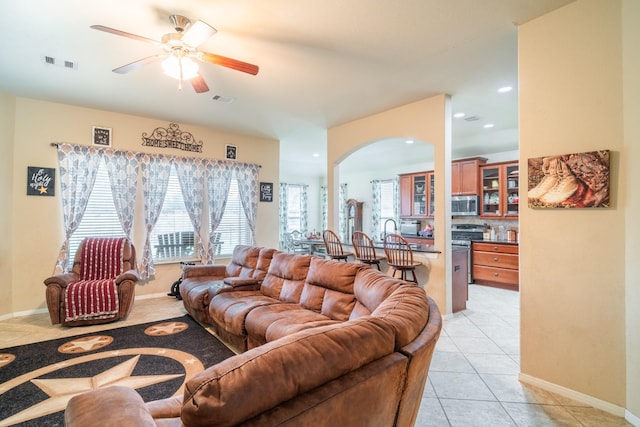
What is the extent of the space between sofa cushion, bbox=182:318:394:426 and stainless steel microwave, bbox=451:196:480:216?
20.0ft

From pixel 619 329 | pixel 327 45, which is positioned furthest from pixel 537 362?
pixel 327 45

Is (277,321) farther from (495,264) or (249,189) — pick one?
(495,264)

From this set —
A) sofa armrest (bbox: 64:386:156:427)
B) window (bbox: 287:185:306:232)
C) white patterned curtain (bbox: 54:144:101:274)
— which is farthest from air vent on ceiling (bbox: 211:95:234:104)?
window (bbox: 287:185:306:232)

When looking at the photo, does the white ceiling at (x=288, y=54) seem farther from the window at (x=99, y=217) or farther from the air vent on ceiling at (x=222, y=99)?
the window at (x=99, y=217)

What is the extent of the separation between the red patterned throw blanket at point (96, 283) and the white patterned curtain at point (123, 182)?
468 mm

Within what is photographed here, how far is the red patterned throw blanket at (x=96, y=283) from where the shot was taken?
11.6 ft

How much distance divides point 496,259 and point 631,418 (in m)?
3.94

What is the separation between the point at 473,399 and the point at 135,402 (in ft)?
7.32

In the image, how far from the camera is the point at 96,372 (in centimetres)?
257

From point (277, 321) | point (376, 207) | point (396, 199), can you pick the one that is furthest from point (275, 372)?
point (376, 207)

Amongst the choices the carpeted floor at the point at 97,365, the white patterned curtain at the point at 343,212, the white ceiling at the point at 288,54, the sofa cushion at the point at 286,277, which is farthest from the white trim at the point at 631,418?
the white patterned curtain at the point at 343,212

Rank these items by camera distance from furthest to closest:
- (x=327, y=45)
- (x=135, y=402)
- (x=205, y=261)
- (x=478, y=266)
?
(x=478, y=266), (x=205, y=261), (x=327, y=45), (x=135, y=402)

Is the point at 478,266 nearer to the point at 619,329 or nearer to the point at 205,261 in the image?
the point at 619,329

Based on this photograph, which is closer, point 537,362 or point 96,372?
point 537,362
